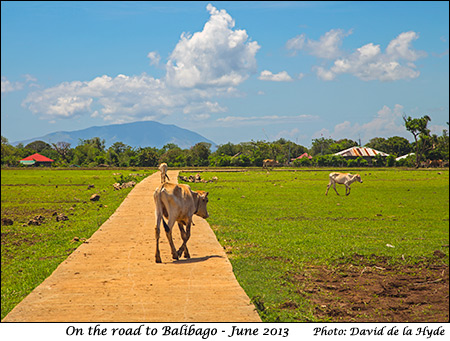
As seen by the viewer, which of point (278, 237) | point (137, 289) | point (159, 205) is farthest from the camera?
point (278, 237)

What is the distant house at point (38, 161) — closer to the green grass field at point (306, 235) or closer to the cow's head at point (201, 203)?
the green grass field at point (306, 235)

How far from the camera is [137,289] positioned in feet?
22.3

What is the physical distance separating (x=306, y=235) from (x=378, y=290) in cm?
482

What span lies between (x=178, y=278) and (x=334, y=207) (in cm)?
1339

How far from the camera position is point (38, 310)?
5.93 metres

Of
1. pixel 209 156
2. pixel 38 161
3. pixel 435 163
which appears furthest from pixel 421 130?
pixel 38 161

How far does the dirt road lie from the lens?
5.75m

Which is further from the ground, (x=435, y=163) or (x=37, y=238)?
(x=435, y=163)

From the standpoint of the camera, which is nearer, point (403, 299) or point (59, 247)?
point (403, 299)

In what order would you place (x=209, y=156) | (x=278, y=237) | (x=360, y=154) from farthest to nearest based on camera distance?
1. (x=360, y=154)
2. (x=209, y=156)
3. (x=278, y=237)

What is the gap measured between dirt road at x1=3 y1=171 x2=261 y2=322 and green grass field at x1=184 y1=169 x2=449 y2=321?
0.50 metres

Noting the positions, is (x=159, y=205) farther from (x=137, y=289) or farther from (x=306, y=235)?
(x=306, y=235)

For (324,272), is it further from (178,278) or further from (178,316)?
(178,316)

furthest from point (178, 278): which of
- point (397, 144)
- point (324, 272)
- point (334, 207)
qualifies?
point (397, 144)
